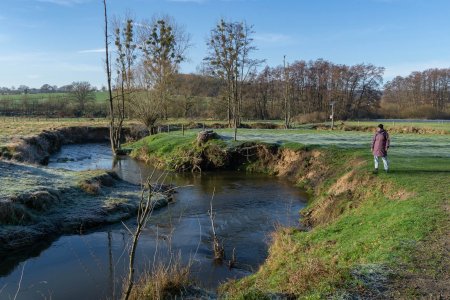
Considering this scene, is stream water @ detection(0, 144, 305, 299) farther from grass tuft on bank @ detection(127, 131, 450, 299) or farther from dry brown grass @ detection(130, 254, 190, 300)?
grass tuft on bank @ detection(127, 131, 450, 299)

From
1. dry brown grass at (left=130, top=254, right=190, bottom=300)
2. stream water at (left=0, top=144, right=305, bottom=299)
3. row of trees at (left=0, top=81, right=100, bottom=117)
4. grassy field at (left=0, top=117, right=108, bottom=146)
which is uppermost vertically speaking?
row of trees at (left=0, top=81, right=100, bottom=117)

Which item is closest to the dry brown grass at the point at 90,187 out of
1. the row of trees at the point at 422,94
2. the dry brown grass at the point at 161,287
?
the dry brown grass at the point at 161,287

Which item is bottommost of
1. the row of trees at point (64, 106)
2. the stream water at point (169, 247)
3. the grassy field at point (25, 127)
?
the stream water at point (169, 247)

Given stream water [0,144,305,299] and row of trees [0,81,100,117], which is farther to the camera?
row of trees [0,81,100,117]

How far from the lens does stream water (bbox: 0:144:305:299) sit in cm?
1168

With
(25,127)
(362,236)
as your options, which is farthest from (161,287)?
(25,127)

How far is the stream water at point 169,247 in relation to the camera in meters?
11.7

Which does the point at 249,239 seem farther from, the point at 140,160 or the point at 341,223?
the point at 140,160

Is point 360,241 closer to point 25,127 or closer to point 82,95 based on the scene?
point 25,127

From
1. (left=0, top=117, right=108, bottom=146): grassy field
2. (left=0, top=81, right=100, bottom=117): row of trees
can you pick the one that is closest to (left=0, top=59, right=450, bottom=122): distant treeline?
(left=0, top=81, right=100, bottom=117): row of trees

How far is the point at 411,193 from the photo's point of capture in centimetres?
1553

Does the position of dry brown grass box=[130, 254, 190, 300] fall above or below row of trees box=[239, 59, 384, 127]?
below

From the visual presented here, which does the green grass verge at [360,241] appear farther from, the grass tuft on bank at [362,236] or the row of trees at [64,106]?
the row of trees at [64,106]

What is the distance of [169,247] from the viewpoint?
11422 mm
